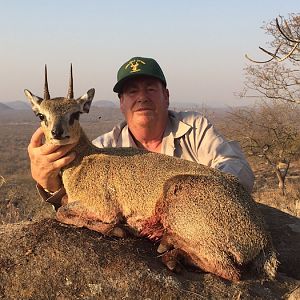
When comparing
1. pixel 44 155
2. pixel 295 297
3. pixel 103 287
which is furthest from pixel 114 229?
pixel 295 297

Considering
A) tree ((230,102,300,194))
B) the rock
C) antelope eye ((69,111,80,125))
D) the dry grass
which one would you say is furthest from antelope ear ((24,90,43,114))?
tree ((230,102,300,194))

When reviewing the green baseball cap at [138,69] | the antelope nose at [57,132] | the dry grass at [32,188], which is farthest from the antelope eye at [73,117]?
the dry grass at [32,188]

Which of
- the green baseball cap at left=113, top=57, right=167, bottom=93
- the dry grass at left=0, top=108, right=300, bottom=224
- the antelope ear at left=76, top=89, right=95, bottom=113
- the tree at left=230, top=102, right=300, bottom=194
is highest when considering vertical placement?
the green baseball cap at left=113, top=57, right=167, bottom=93

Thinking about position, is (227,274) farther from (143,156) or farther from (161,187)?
(143,156)

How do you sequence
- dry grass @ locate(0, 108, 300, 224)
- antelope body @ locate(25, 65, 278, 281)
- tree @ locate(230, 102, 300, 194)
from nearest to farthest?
antelope body @ locate(25, 65, 278, 281), dry grass @ locate(0, 108, 300, 224), tree @ locate(230, 102, 300, 194)

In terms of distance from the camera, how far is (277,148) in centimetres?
2941

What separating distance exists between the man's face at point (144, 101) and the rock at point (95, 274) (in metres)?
3.69

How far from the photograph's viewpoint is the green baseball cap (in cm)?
872

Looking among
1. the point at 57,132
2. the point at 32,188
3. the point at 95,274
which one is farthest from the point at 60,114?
the point at 32,188

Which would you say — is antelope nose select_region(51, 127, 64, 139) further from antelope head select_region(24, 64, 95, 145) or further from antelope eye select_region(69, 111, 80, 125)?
antelope eye select_region(69, 111, 80, 125)

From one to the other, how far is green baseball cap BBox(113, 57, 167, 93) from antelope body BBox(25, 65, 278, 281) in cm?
178

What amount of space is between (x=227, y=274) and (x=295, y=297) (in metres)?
0.78

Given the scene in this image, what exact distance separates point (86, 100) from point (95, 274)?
3.06m

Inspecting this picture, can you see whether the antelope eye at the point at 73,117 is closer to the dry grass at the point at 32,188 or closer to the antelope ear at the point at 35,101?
the antelope ear at the point at 35,101
